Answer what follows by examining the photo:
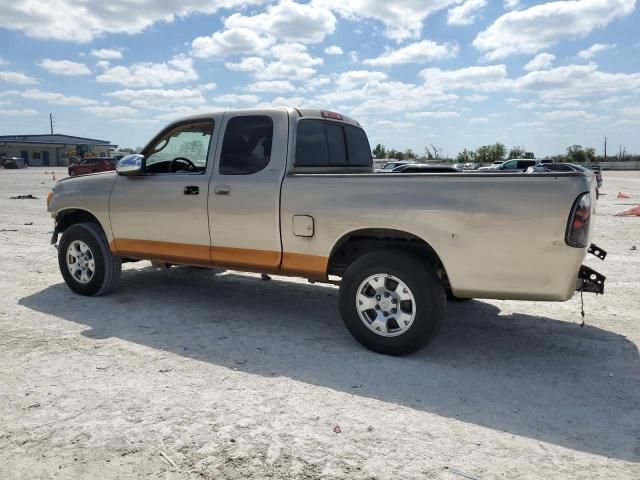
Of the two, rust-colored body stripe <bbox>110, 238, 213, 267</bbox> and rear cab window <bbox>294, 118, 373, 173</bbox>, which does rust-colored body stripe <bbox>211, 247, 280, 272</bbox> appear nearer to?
rust-colored body stripe <bbox>110, 238, 213, 267</bbox>

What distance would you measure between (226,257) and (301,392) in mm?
1858

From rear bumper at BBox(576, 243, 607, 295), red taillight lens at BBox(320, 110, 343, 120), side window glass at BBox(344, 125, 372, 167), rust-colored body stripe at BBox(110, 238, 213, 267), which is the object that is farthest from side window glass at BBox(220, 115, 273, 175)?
rear bumper at BBox(576, 243, 607, 295)

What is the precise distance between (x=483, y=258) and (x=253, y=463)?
7.00 ft

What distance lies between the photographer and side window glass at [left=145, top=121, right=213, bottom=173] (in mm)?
5293

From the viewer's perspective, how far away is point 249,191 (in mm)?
4770

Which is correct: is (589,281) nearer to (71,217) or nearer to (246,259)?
(246,259)

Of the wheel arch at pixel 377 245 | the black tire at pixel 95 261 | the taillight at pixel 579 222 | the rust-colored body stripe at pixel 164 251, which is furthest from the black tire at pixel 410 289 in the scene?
the black tire at pixel 95 261

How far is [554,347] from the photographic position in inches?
176

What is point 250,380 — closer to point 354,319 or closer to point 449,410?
point 354,319

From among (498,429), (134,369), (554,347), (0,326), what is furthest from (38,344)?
(554,347)

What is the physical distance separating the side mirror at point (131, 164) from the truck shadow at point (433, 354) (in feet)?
4.73

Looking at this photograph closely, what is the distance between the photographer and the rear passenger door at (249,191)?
469 cm

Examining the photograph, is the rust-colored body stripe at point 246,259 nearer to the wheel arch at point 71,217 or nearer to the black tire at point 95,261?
the black tire at point 95,261

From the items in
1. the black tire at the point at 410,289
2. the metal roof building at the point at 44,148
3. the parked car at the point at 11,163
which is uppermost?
the metal roof building at the point at 44,148
